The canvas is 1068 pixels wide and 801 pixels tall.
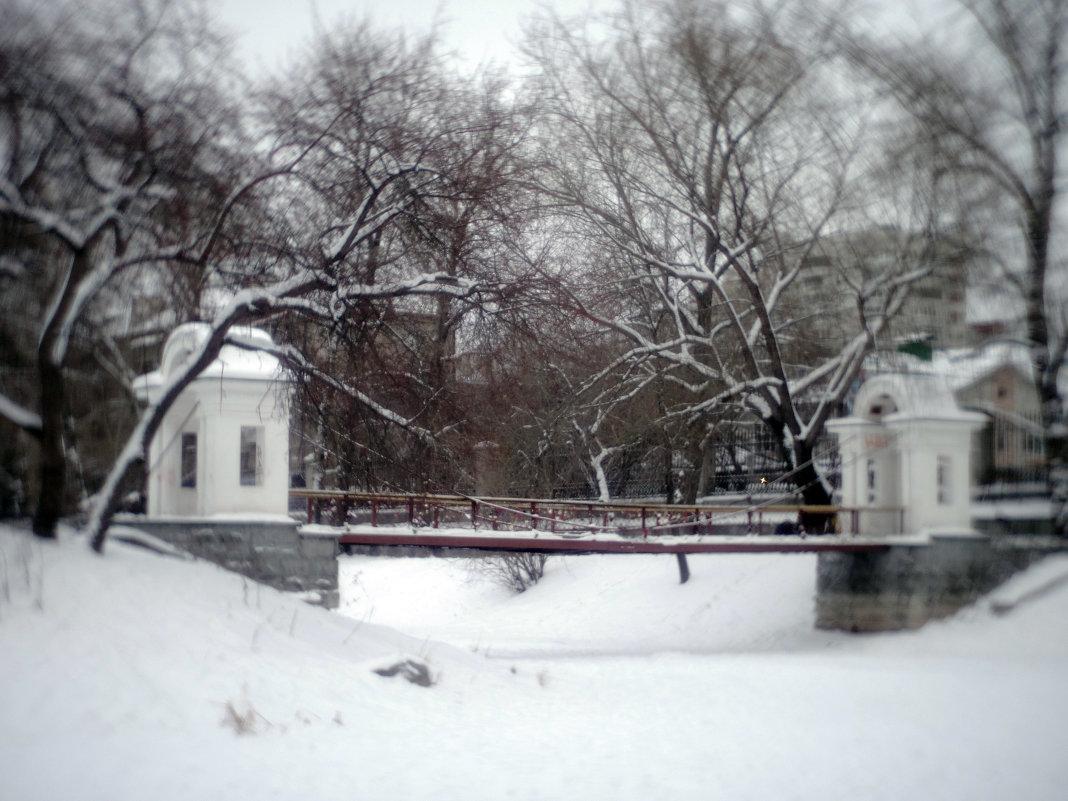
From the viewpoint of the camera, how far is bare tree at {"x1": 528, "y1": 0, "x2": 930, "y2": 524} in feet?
26.9

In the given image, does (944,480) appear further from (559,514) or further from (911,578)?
(559,514)

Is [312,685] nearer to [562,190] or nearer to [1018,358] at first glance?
[1018,358]

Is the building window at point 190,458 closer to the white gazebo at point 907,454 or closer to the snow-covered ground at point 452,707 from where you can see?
the snow-covered ground at point 452,707

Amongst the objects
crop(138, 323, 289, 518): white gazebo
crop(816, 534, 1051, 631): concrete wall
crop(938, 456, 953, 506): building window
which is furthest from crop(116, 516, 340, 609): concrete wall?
crop(938, 456, 953, 506): building window

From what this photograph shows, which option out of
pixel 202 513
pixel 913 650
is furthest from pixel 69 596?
pixel 913 650

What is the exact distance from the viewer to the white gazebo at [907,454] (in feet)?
21.8

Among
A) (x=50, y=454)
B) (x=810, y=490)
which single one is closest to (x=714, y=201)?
(x=810, y=490)

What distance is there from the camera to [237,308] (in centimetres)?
605

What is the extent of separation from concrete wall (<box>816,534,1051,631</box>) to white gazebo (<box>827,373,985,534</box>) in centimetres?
18

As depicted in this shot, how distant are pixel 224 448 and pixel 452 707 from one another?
378cm

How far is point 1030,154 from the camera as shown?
Answer: 6219mm

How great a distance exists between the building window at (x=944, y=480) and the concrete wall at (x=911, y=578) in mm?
269

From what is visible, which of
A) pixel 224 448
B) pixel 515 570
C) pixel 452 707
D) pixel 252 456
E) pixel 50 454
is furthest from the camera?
pixel 515 570

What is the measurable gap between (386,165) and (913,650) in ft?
17.4
